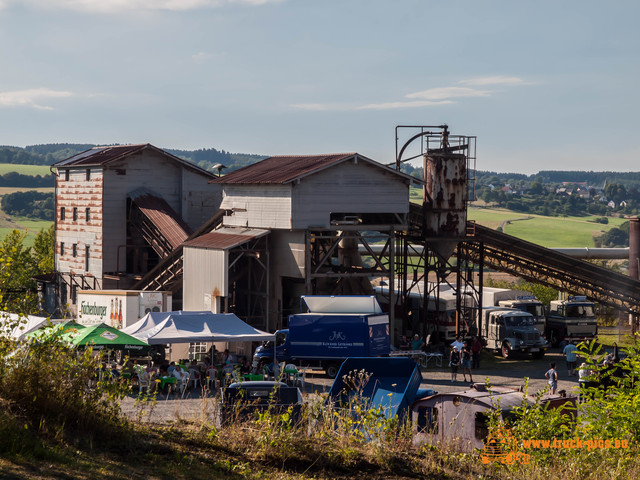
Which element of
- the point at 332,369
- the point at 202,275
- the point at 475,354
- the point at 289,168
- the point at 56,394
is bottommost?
the point at 332,369

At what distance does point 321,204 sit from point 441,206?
701 centimetres

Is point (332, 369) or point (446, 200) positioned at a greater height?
point (446, 200)

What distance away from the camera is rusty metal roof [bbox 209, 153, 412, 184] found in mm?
38500

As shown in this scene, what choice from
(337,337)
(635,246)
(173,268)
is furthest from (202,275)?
(635,246)

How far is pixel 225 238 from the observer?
40219mm

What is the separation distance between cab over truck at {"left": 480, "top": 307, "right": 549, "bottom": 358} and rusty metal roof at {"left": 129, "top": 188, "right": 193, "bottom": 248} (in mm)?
16666

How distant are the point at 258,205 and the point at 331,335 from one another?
9616 mm

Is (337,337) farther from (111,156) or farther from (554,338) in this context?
(111,156)

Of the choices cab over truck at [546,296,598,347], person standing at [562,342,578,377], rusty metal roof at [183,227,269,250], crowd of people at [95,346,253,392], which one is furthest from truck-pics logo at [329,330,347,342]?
cab over truck at [546,296,598,347]

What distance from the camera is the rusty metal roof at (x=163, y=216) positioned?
1838 inches

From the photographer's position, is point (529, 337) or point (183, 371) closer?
point (183, 371)

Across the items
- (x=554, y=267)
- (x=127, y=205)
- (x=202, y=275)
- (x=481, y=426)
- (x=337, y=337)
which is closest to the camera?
(x=481, y=426)

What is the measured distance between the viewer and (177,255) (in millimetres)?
43969

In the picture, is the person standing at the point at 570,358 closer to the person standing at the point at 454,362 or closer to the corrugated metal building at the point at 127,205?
the person standing at the point at 454,362
